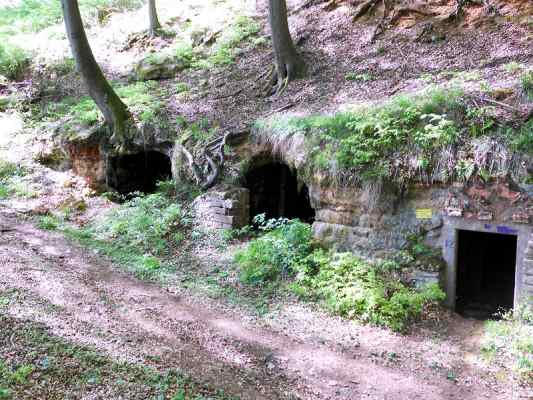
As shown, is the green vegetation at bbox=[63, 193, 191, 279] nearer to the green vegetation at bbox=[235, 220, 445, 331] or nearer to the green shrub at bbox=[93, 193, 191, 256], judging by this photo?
the green shrub at bbox=[93, 193, 191, 256]

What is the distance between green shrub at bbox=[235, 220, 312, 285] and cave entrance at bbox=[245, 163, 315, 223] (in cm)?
292

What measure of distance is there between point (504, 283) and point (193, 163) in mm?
7452

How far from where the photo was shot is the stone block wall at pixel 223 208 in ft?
32.5

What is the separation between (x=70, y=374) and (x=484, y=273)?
9.05 meters

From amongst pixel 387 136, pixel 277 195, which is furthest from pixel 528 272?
pixel 277 195

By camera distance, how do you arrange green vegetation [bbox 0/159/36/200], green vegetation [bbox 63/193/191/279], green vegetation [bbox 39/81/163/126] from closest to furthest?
green vegetation [bbox 63/193/191/279], green vegetation [bbox 0/159/36/200], green vegetation [bbox 39/81/163/126]

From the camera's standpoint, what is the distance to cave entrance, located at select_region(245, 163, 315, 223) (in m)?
11.8

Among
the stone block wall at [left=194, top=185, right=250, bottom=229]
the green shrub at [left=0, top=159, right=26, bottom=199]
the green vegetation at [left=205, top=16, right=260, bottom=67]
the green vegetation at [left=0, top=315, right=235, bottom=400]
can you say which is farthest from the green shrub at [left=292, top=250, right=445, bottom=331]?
the green vegetation at [left=205, top=16, right=260, bottom=67]

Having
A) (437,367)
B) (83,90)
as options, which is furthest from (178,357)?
(83,90)

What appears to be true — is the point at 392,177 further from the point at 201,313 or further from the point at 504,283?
the point at 504,283

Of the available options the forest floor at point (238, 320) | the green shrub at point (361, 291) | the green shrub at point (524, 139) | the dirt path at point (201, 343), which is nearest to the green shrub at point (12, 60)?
the forest floor at point (238, 320)

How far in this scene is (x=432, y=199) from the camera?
7.88 m

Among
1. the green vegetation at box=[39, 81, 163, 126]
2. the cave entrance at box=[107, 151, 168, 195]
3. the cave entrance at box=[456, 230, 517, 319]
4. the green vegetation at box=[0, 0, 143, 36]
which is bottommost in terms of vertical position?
the cave entrance at box=[456, 230, 517, 319]

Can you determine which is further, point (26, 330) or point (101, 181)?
point (101, 181)
